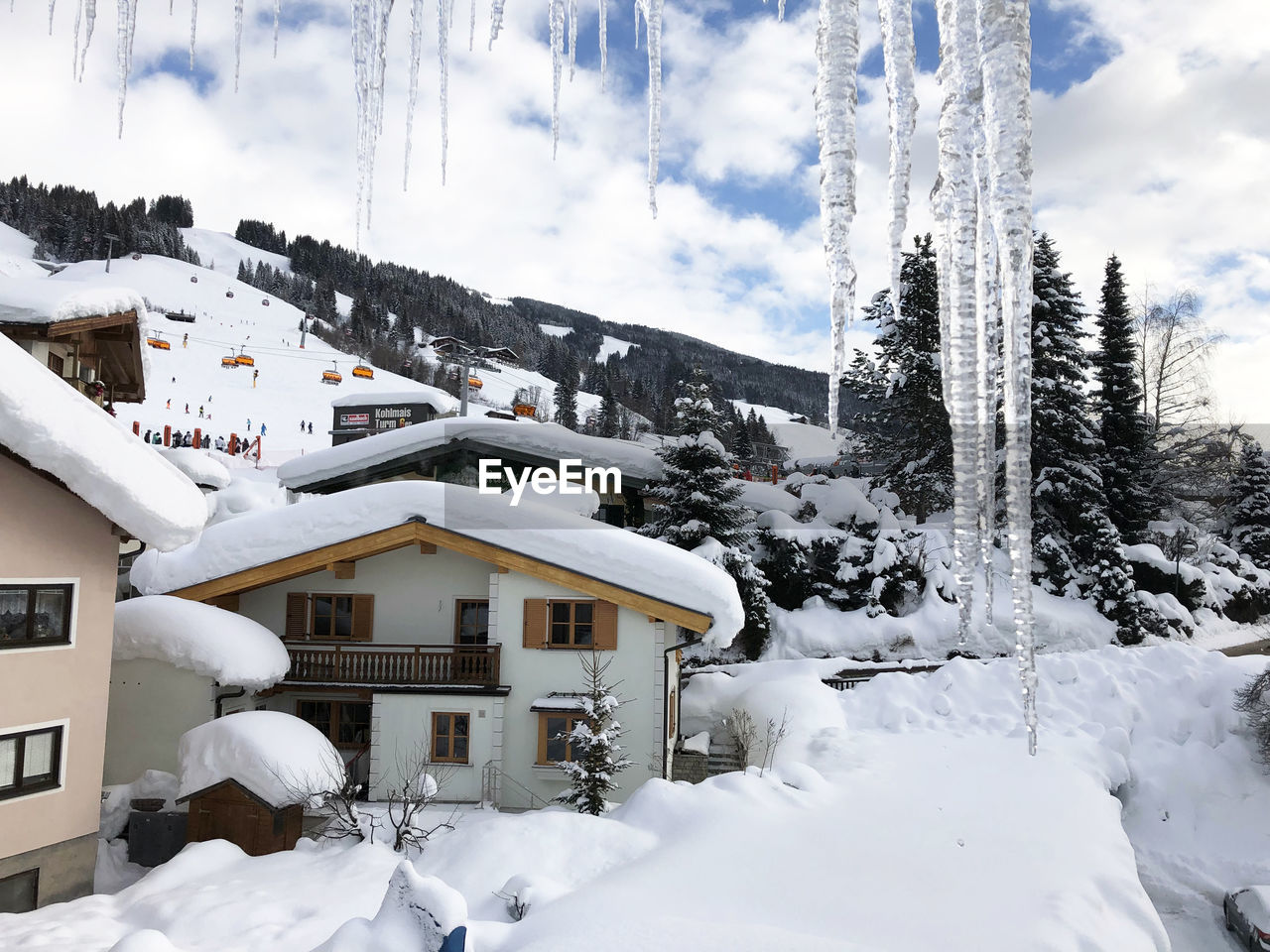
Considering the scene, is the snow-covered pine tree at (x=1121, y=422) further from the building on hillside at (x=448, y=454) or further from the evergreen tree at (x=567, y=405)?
the evergreen tree at (x=567, y=405)

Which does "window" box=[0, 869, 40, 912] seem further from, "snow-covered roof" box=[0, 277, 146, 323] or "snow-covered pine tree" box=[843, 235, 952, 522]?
"snow-covered pine tree" box=[843, 235, 952, 522]

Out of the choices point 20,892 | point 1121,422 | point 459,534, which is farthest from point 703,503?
point 1121,422

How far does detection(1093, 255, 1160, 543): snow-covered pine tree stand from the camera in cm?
2964

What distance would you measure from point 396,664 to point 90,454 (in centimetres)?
678

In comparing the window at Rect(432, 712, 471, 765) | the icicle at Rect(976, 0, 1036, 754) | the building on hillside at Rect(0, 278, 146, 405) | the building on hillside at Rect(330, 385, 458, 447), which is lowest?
the window at Rect(432, 712, 471, 765)

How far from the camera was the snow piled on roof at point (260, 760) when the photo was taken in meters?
10.6

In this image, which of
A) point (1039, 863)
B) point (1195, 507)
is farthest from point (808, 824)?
point (1195, 507)

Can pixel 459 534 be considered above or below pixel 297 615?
above

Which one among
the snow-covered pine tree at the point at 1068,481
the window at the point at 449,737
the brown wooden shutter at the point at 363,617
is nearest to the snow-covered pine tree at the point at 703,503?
the brown wooden shutter at the point at 363,617

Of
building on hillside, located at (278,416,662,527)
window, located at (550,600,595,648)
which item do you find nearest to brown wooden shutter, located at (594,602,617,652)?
window, located at (550,600,595,648)

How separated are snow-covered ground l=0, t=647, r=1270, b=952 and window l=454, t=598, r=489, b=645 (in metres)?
3.40

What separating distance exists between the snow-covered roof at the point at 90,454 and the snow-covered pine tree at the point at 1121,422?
1223 inches

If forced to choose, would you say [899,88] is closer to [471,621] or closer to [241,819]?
[241,819]

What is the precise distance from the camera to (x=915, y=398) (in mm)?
29016
